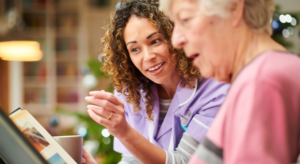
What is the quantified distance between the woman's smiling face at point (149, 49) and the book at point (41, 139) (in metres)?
0.50

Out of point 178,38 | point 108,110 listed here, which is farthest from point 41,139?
point 178,38

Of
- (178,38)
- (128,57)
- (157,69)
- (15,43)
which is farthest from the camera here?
(15,43)

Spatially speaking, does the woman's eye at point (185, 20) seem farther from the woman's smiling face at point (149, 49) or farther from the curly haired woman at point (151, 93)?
the woman's smiling face at point (149, 49)

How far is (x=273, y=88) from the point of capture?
41 centimetres

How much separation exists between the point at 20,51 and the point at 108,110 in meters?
3.87

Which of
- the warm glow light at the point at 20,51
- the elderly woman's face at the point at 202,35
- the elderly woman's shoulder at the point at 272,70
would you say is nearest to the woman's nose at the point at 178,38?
the elderly woman's face at the point at 202,35

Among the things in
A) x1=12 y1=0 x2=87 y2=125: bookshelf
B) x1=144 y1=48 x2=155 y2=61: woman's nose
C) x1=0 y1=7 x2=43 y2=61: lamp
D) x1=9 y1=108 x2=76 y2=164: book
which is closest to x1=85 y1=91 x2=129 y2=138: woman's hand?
x1=9 y1=108 x2=76 y2=164: book

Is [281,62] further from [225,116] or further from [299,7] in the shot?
[299,7]

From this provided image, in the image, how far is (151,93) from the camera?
1.29m

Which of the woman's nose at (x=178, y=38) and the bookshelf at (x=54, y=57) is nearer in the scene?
the woman's nose at (x=178, y=38)

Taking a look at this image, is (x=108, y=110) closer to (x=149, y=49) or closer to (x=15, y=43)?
(x=149, y=49)

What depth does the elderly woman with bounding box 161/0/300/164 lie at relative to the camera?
40cm

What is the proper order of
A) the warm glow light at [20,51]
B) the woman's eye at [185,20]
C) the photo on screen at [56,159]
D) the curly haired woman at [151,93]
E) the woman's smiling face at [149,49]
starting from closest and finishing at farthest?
the woman's eye at [185,20]
the photo on screen at [56,159]
the curly haired woman at [151,93]
the woman's smiling face at [149,49]
the warm glow light at [20,51]

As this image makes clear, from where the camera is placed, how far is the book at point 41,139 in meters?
0.69
